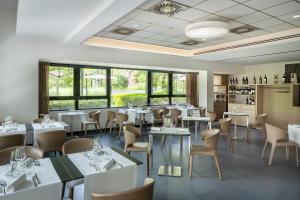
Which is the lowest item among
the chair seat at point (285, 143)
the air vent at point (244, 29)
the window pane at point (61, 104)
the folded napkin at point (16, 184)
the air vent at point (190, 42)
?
the chair seat at point (285, 143)

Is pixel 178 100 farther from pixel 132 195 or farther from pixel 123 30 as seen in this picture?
pixel 132 195

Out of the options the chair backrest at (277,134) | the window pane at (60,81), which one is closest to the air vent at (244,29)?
the chair backrest at (277,134)

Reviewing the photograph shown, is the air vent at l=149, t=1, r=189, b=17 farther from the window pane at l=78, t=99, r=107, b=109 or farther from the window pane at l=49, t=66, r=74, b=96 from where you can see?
the window pane at l=78, t=99, r=107, b=109

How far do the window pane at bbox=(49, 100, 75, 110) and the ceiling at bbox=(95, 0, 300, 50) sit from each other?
2775 millimetres

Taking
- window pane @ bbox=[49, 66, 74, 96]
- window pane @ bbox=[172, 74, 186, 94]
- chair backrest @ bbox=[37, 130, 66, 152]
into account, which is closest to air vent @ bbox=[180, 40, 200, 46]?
window pane @ bbox=[172, 74, 186, 94]

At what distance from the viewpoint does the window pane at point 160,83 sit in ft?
30.8

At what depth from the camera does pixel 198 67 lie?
9008mm

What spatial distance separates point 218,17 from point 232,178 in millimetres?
3101

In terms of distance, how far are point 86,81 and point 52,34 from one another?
104 inches

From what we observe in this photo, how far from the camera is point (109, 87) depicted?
8133 millimetres

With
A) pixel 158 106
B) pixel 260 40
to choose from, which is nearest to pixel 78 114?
pixel 158 106

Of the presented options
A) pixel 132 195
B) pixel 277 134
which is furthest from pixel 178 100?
pixel 132 195

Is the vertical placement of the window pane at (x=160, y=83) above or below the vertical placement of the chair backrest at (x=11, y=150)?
above

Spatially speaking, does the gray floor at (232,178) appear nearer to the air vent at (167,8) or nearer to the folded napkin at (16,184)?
the folded napkin at (16,184)
